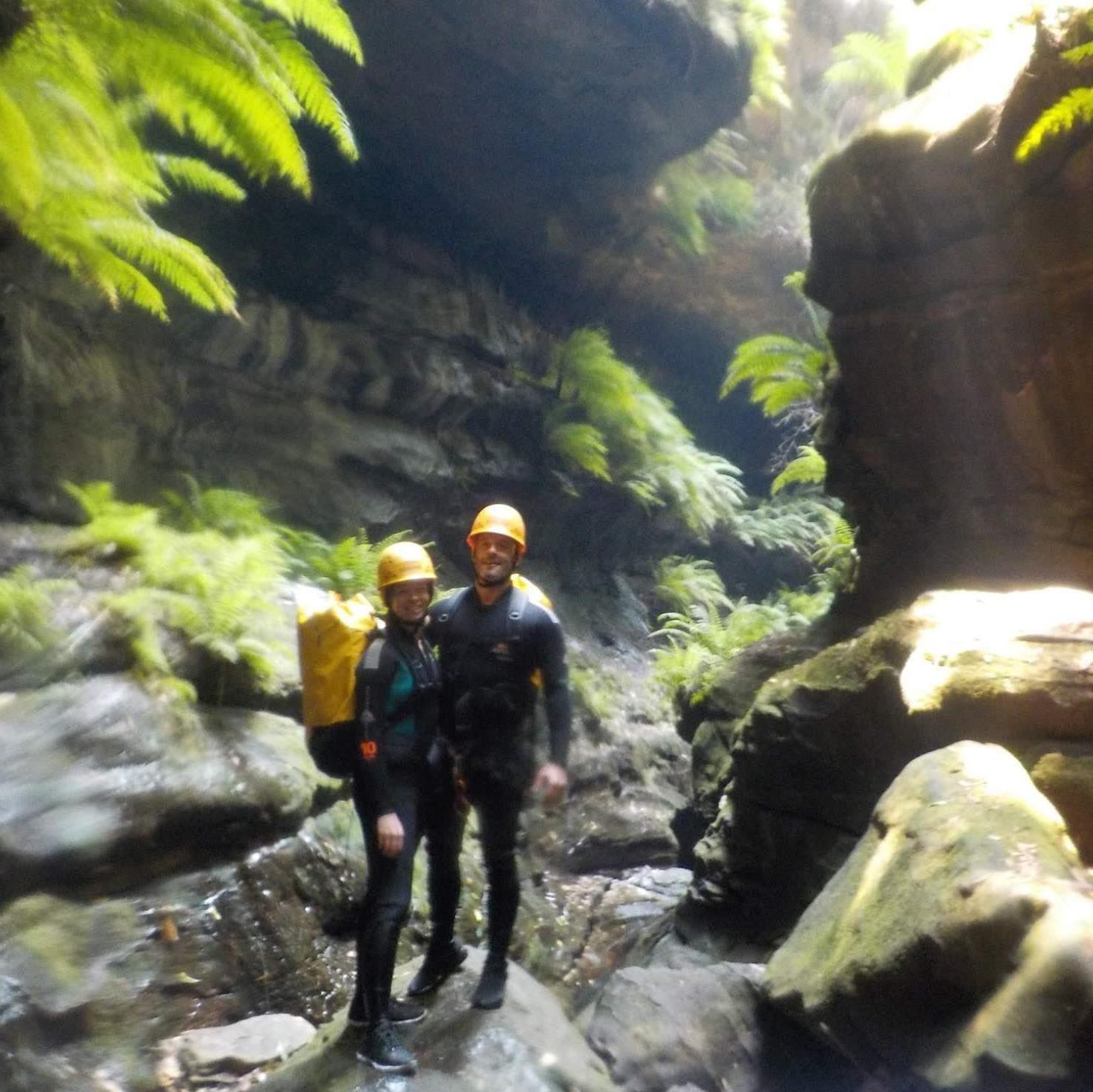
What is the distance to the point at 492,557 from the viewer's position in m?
3.50

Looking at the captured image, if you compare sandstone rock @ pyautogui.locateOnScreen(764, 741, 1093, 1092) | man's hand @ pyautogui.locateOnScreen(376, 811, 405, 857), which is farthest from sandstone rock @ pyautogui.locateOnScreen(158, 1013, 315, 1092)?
sandstone rock @ pyautogui.locateOnScreen(764, 741, 1093, 1092)

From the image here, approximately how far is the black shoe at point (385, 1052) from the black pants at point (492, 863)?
51cm

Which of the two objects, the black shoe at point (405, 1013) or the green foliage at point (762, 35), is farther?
the green foliage at point (762, 35)

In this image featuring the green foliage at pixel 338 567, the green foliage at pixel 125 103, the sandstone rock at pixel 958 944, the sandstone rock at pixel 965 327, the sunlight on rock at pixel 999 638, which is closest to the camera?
the green foliage at pixel 125 103

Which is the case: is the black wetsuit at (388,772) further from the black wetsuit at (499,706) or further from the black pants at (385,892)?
the black wetsuit at (499,706)

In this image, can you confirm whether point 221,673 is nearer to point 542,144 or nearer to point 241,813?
point 241,813

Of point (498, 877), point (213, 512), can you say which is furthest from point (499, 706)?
point (213, 512)

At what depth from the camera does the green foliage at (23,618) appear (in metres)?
4.48

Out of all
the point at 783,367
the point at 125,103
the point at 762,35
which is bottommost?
the point at 125,103

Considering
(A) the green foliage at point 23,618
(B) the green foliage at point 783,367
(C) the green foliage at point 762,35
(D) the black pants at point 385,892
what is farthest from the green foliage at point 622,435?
(D) the black pants at point 385,892

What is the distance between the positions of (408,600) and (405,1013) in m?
1.67

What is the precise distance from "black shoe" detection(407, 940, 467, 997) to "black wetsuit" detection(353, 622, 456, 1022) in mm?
400

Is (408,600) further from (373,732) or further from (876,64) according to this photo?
(876,64)

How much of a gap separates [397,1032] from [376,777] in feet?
3.55
